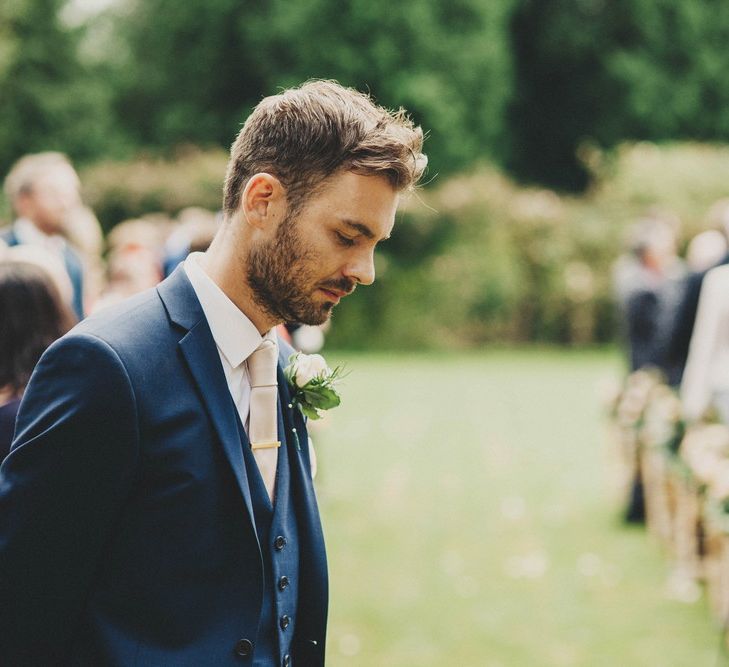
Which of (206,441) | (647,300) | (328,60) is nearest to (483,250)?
(328,60)

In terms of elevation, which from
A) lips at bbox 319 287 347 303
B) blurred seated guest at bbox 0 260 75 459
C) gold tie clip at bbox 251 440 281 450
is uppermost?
lips at bbox 319 287 347 303

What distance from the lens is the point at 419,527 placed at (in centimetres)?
846

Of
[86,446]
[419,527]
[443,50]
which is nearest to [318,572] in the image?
[86,446]

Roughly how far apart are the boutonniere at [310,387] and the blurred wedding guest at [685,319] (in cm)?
544

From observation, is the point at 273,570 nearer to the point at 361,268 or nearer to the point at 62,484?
the point at 62,484

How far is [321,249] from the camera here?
2.08 m

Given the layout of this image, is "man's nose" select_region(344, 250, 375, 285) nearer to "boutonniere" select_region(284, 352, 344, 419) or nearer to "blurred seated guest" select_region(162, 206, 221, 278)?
"boutonniere" select_region(284, 352, 344, 419)

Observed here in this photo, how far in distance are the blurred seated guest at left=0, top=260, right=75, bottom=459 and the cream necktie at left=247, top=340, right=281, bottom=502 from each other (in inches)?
53.1

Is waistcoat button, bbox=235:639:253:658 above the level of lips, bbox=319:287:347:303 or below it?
below

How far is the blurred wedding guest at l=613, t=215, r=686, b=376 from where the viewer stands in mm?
8375

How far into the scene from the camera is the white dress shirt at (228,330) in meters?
2.12

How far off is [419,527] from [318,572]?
6.32m

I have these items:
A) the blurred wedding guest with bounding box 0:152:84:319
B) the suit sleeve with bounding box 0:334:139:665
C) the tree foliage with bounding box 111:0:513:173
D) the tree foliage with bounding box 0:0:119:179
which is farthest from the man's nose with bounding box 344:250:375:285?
the tree foliage with bounding box 0:0:119:179

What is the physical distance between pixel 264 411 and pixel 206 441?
243 mm
